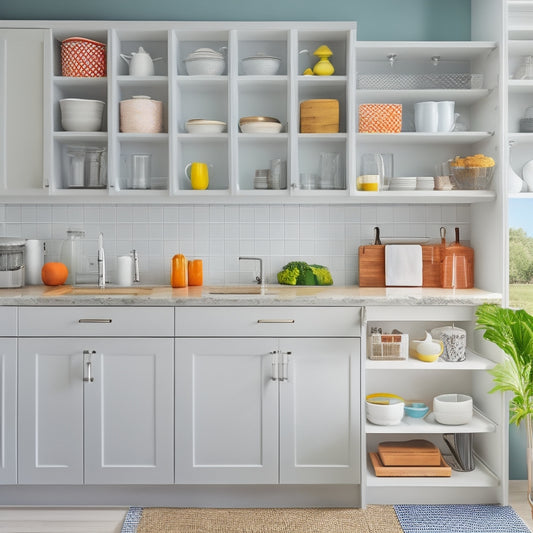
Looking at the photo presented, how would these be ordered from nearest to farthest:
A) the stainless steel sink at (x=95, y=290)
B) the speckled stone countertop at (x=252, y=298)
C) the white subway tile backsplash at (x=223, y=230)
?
the speckled stone countertop at (x=252, y=298) < the stainless steel sink at (x=95, y=290) < the white subway tile backsplash at (x=223, y=230)

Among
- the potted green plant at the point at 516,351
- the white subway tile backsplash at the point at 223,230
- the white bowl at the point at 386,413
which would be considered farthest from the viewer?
the white subway tile backsplash at the point at 223,230

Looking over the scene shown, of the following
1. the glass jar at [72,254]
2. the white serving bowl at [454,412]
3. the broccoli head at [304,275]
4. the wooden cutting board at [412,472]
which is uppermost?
the glass jar at [72,254]

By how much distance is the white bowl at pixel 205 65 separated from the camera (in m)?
3.34

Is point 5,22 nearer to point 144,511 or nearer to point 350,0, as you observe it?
point 350,0

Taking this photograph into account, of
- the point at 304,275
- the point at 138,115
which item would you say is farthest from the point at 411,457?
the point at 138,115

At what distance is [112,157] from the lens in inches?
130

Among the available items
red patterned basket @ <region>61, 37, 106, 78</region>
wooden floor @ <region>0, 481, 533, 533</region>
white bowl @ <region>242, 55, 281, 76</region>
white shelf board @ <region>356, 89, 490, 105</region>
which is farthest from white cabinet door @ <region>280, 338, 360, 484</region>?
red patterned basket @ <region>61, 37, 106, 78</region>

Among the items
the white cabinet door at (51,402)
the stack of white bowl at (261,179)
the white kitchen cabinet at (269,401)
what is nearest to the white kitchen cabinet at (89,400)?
the white cabinet door at (51,402)

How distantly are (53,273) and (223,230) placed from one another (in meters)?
0.96

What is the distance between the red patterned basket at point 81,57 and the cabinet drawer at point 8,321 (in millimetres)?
1262

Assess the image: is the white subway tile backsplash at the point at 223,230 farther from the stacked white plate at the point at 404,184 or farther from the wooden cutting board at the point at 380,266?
the stacked white plate at the point at 404,184

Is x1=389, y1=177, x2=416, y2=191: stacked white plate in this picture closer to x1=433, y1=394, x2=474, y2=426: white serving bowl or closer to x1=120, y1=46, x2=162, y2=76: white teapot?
x1=433, y1=394, x2=474, y2=426: white serving bowl

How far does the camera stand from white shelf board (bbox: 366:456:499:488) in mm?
3062

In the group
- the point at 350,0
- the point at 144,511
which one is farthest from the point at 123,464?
the point at 350,0
